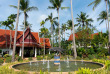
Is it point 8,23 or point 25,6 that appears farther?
point 8,23

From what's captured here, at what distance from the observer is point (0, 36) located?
2766 centimetres

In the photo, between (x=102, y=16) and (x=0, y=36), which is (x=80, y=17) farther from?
(x=0, y=36)

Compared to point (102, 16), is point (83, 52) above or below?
below

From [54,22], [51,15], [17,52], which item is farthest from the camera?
[51,15]

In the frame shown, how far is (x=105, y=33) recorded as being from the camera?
33031 millimetres

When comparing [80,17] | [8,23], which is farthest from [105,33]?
[8,23]

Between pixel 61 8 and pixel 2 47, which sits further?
pixel 61 8

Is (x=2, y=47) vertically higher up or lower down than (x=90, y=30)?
lower down

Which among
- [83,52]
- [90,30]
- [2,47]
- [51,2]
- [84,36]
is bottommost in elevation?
[83,52]

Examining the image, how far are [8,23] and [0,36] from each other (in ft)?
15.7

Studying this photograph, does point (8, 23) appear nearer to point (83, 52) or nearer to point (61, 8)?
point (61, 8)

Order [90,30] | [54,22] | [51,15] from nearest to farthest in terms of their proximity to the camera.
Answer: [90,30], [54,22], [51,15]

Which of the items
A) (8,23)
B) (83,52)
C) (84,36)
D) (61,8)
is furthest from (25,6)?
(83,52)

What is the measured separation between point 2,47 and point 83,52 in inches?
817
